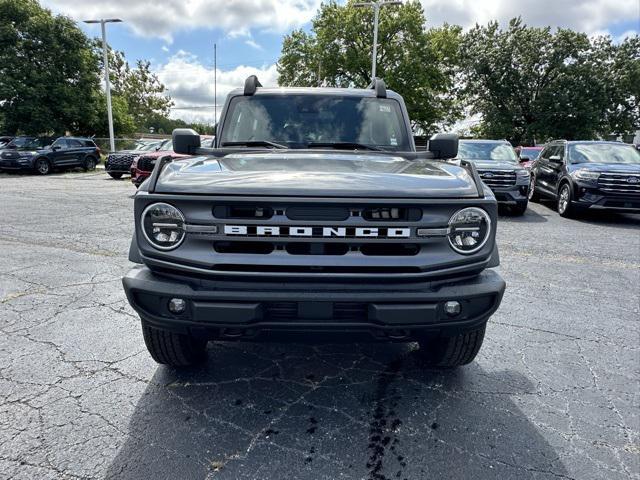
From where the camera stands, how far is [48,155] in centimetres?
1967

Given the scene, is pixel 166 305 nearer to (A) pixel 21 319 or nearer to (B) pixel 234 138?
(B) pixel 234 138

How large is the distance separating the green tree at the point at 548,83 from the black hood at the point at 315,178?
114 ft

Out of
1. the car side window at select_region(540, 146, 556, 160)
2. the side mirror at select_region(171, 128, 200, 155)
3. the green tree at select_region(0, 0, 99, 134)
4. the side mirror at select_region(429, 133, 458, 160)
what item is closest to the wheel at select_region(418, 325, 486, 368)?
the side mirror at select_region(429, 133, 458, 160)

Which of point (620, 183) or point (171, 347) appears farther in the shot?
point (620, 183)

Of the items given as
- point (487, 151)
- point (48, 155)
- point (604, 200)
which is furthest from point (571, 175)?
point (48, 155)

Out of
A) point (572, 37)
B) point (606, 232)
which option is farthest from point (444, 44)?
point (606, 232)

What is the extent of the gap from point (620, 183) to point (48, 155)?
69.8ft

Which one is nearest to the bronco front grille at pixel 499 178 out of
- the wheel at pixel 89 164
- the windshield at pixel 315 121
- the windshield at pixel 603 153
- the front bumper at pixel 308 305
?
the windshield at pixel 603 153

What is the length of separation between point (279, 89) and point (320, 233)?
2.25 metres

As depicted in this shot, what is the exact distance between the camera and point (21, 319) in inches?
145

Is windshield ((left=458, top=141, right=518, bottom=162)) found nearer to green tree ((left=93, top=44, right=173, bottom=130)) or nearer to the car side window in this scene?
the car side window

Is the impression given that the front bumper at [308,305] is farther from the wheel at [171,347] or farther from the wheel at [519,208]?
the wheel at [519,208]

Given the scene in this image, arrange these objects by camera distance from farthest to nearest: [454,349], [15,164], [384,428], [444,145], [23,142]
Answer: [23,142], [15,164], [444,145], [454,349], [384,428]

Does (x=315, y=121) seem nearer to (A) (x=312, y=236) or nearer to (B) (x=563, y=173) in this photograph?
(A) (x=312, y=236)
